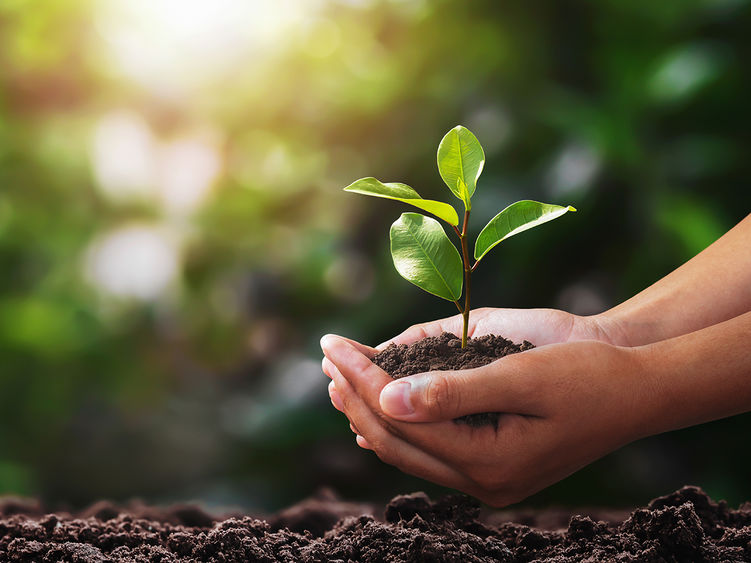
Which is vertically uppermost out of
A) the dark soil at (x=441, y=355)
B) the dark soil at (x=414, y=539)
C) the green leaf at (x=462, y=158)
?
the green leaf at (x=462, y=158)

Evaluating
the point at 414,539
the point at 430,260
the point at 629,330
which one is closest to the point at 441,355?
the point at 430,260

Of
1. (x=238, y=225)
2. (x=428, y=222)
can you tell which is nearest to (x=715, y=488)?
(x=428, y=222)

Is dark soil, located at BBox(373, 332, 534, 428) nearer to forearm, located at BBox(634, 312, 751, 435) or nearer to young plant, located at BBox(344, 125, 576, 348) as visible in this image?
young plant, located at BBox(344, 125, 576, 348)

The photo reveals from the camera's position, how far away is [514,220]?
85cm

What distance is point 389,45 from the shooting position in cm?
208

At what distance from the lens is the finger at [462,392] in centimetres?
75

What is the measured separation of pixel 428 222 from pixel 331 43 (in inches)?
53.5

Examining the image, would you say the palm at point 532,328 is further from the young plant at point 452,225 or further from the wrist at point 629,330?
the young plant at point 452,225

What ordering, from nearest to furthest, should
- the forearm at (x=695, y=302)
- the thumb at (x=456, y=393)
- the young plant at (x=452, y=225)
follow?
the thumb at (x=456, y=393) < the young plant at (x=452, y=225) < the forearm at (x=695, y=302)

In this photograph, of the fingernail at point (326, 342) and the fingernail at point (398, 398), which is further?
the fingernail at point (326, 342)

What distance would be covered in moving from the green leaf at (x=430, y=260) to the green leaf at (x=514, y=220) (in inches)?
1.6

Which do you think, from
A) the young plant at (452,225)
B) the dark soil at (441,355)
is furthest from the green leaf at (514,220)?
the dark soil at (441,355)

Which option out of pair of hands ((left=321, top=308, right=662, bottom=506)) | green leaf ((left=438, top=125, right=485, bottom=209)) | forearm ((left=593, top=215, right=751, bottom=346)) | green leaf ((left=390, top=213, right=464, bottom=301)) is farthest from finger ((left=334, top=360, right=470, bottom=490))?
forearm ((left=593, top=215, right=751, bottom=346))

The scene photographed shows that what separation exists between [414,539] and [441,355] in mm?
240
